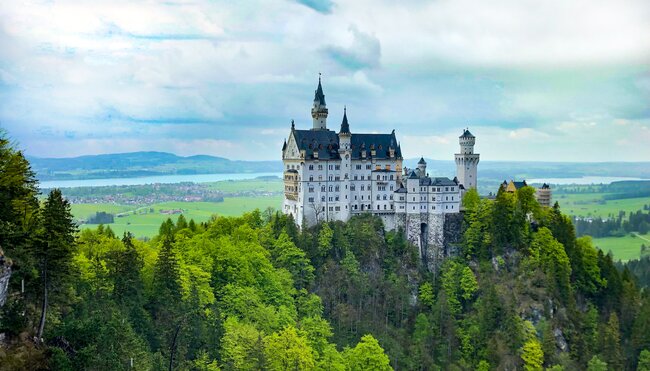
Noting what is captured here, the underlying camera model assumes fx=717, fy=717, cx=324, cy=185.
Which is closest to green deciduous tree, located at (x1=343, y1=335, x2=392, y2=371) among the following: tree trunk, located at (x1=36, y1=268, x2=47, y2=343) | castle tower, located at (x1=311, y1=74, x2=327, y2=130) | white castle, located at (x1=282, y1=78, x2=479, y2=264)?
white castle, located at (x1=282, y1=78, x2=479, y2=264)

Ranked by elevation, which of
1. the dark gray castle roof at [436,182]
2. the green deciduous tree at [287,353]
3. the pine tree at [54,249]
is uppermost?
the dark gray castle roof at [436,182]

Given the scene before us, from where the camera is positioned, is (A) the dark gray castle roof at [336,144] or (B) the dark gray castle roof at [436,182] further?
(B) the dark gray castle roof at [436,182]

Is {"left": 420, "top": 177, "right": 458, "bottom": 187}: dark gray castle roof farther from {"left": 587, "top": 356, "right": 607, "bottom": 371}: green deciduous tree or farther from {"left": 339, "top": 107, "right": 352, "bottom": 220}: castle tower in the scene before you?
{"left": 587, "top": 356, "right": 607, "bottom": 371}: green deciduous tree

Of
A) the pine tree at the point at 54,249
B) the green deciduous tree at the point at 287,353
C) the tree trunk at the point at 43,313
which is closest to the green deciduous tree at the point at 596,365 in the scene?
the green deciduous tree at the point at 287,353

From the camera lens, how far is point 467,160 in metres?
112

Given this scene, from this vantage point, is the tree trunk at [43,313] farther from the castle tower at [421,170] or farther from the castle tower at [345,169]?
the castle tower at [421,170]

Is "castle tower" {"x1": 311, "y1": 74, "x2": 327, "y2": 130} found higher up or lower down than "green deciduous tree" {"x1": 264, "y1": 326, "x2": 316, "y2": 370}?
higher up

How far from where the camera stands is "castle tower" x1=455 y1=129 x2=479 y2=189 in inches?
4395

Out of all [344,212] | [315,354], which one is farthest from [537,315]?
[315,354]

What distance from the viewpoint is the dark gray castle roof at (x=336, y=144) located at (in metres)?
102

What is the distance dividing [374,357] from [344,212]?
3435cm

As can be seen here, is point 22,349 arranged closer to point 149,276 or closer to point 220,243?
point 149,276

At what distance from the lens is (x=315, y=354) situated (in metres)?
70.8

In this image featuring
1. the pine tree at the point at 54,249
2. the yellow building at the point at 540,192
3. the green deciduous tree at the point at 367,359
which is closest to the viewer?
the pine tree at the point at 54,249
